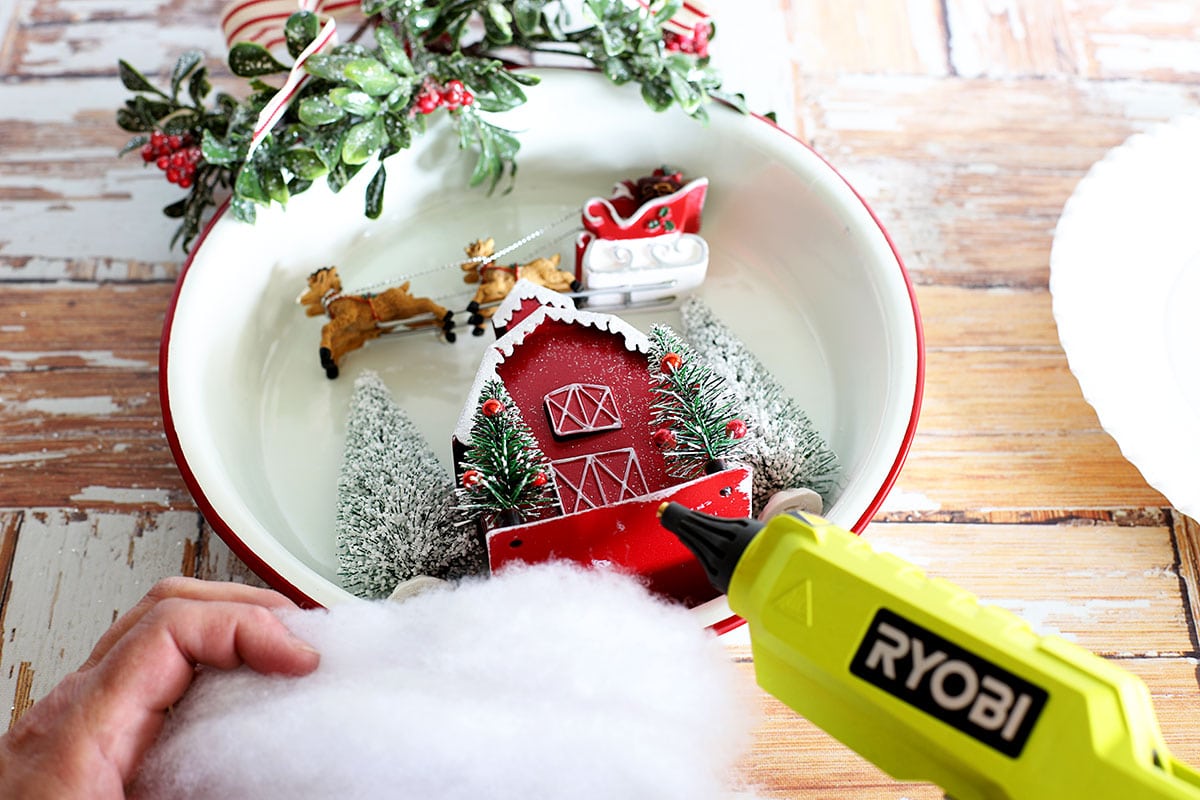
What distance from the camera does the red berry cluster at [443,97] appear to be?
2.55ft

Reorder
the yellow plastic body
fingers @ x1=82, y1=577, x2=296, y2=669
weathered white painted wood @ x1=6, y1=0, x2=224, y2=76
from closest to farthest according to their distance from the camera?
the yellow plastic body
fingers @ x1=82, y1=577, x2=296, y2=669
weathered white painted wood @ x1=6, y1=0, x2=224, y2=76

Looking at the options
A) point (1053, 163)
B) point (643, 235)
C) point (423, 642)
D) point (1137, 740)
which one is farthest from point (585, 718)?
point (1053, 163)

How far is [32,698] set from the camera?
693mm

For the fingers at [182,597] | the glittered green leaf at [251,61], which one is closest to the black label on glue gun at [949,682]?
the fingers at [182,597]

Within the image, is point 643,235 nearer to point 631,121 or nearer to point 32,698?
point 631,121

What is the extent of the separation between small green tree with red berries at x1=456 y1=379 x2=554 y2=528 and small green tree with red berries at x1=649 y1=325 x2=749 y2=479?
86 mm

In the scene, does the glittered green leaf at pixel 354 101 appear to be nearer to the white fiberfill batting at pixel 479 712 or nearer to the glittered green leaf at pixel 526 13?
the glittered green leaf at pixel 526 13

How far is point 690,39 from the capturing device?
0.82 metres

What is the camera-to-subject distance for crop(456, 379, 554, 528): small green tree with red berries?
631 millimetres

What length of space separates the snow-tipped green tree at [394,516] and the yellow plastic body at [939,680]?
26cm

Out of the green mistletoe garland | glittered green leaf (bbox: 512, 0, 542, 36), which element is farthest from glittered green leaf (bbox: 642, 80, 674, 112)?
glittered green leaf (bbox: 512, 0, 542, 36)

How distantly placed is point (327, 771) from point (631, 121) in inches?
23.3

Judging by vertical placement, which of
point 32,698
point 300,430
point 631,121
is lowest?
point 32,698

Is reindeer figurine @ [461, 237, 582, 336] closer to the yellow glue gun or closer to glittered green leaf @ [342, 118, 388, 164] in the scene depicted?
glittered green leaf @ [342, 118, 388, 164]
